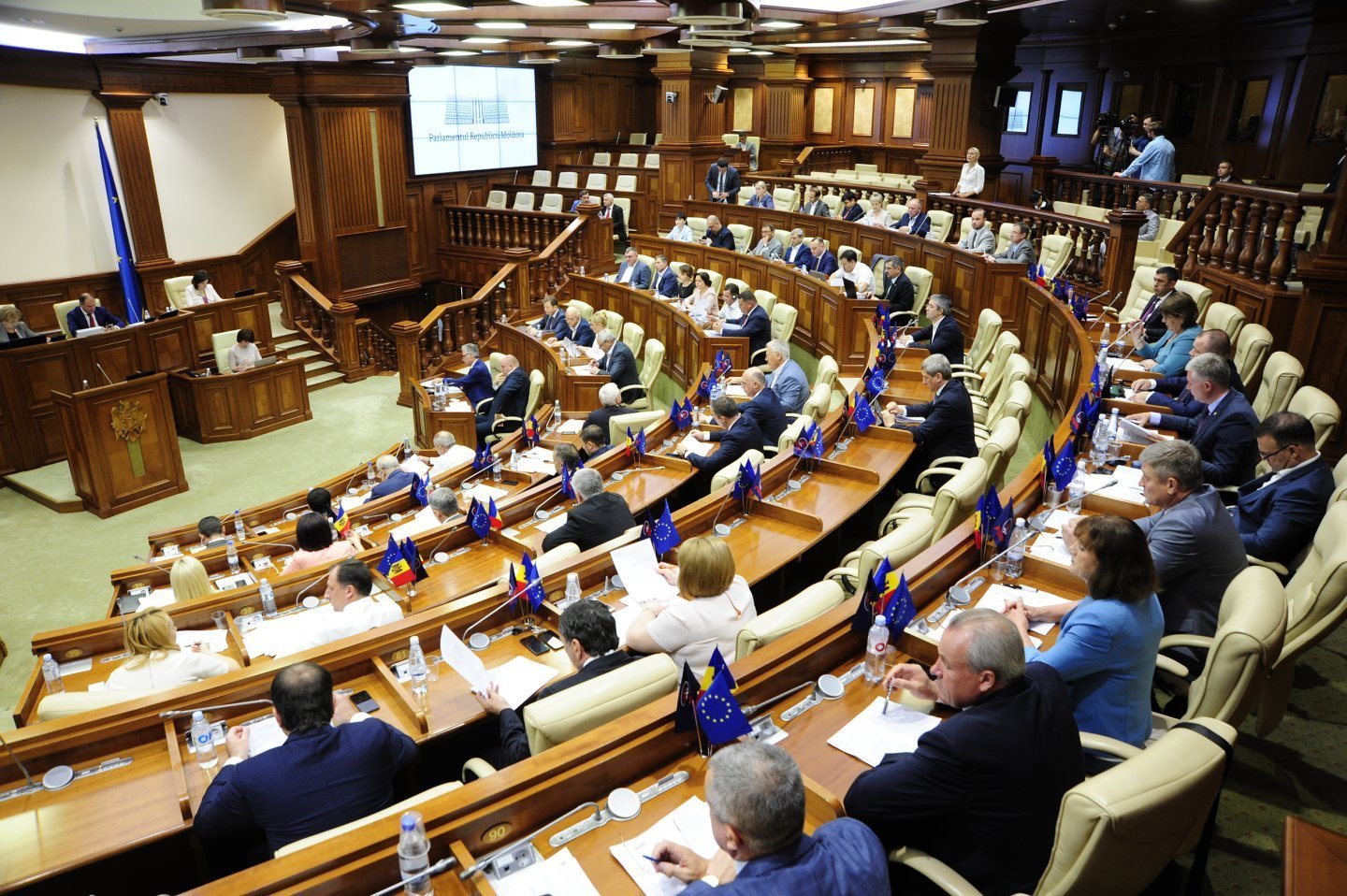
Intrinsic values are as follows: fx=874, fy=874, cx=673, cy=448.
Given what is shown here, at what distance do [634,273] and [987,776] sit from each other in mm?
9470

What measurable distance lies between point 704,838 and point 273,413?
384 inches

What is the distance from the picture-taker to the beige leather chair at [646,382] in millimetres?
8482

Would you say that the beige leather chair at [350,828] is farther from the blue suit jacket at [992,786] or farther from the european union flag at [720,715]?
the blue suit jacket at [992,786]

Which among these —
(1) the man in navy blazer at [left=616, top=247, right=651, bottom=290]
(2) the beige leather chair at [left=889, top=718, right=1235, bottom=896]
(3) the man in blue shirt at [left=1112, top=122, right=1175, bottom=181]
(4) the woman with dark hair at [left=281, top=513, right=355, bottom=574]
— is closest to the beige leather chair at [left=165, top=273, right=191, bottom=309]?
(1) the man in navy blazer at [left=616, top=247, right=651, bottom=290]

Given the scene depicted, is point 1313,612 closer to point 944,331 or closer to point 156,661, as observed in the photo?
point 156,661

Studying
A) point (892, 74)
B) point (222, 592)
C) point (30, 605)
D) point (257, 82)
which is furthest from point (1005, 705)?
point (892, 74)

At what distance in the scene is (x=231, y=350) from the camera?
33.8ft

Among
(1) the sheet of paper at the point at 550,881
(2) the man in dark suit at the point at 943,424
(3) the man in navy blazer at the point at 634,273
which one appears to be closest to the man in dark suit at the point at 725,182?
(3) the man in navy blazer at the point at 634,273

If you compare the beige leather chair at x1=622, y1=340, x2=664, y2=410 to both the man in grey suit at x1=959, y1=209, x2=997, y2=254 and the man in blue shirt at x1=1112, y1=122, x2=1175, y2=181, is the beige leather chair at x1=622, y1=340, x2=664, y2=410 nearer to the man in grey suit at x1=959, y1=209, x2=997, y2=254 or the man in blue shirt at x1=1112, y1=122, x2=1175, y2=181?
the man in grey suit at x1=959, y1=209, x2=997, y2=254

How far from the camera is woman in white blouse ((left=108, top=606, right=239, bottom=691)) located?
3.38 metres

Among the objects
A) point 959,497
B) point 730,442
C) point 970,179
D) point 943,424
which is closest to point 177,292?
point 730,442

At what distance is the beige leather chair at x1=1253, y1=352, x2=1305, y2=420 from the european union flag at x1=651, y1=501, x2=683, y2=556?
128 inches

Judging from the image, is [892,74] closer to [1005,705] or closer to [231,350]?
[231,350]

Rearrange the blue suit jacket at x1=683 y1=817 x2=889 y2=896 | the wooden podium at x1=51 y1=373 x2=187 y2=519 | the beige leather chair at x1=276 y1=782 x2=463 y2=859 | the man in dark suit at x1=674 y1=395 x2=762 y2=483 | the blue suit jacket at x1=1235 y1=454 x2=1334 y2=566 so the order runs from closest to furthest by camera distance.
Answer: the blue suit jacket at x1=683 y1=817 x2=889 y2=896
the beige leather chair at x1=276 y1=782 x2=463 y2=859
the blue suit jacket at x1=1235 y1=454 x2=1334 y2=566
the man in dark suit at x1=674 y1=395 x2=762 y2=483
the wooden podium at x1=51 y1=373 x2=187 y2=519
